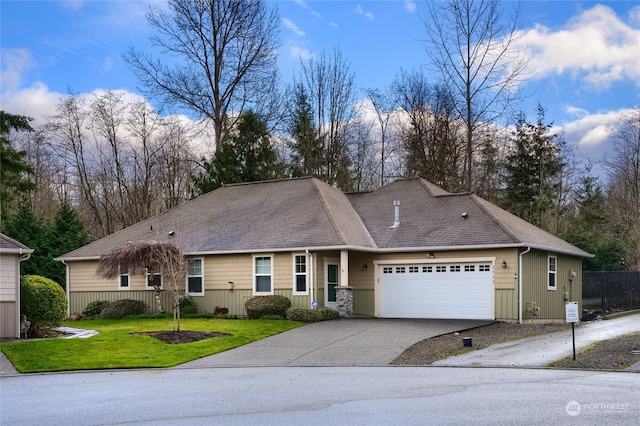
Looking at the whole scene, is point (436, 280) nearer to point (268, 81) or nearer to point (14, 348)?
point (14, 348)

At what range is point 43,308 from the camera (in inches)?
771

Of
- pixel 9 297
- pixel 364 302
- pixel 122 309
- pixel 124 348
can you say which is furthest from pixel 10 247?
pixel 364 302

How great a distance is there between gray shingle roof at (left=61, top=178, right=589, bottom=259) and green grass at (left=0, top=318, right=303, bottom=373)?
4005 millimetres

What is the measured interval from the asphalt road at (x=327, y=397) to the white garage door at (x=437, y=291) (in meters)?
9.81

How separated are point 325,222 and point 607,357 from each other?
495 inches

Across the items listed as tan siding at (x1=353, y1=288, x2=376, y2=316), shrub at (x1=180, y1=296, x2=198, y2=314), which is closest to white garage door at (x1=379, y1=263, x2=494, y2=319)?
tan siding at (x1=353, y1=288, x2=376, y2=316)

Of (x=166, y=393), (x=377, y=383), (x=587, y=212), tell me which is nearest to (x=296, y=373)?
(x=377, y=383)

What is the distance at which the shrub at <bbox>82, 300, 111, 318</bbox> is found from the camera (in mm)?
27016

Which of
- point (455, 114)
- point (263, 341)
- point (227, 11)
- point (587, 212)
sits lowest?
point (263, 341)

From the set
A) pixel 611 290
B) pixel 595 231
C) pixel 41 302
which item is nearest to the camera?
pixel 41 302

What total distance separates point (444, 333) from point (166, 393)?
34.7 ft

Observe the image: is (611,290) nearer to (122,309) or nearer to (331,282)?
(331,282)

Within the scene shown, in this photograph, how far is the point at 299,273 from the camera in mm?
24234

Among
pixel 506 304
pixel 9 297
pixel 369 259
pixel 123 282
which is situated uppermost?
pixel 369 259
